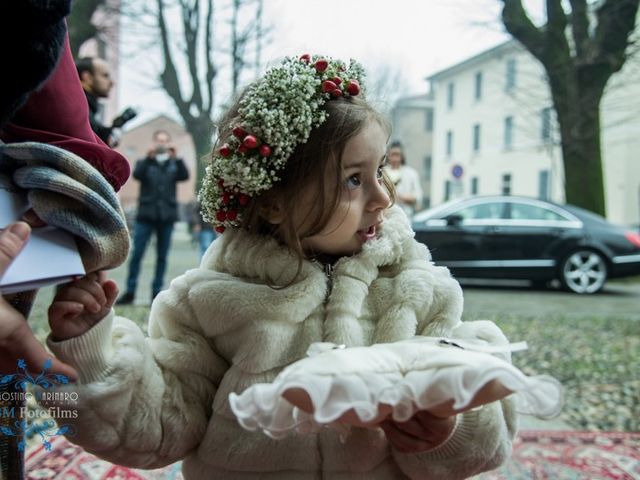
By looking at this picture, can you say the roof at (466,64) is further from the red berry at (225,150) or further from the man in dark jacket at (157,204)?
the red berry at (225,150)

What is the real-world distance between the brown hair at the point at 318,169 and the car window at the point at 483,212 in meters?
8.51

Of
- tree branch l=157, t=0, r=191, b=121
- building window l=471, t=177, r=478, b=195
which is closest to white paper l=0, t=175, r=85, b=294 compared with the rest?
tree branch l=157, t=0, r=191, b=121

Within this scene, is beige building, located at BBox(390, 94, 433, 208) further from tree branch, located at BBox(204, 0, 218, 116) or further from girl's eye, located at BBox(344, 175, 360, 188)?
girl's eye, located at BBox(344, 175, 360, 188)

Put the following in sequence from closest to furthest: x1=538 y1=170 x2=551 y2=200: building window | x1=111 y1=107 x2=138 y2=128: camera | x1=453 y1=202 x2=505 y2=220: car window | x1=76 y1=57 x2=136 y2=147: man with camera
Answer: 1. x1=76 y1=57 x2=136 y2=147: man with camera
2. x1=111 y1=107 x2=138 y2=128: camera
3. x1=453 y1=202 x2=505 y2=220: car window
4. x1=538 y1=170 x2=551 y2=200: building window

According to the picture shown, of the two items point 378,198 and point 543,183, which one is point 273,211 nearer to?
point 378,198

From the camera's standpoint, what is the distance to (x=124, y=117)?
5.24 m

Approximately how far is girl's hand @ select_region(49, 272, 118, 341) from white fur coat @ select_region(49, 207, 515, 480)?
8 centimetres

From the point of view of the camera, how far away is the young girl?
1355 mm

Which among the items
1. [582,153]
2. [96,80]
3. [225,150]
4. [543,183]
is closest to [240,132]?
[225,150]

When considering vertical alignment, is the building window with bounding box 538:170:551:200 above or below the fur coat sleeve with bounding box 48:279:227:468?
above

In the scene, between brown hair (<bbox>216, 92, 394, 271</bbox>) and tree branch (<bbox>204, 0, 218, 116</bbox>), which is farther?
tree branch (<bbox>204, 0, 218, 116</bbox>)

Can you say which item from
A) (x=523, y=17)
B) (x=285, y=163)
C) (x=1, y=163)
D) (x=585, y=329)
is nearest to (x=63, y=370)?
(x=1, y=163)

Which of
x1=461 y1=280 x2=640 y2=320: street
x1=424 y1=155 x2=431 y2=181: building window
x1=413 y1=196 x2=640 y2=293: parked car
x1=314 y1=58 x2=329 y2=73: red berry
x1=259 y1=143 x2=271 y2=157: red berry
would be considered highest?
x1=424 y1=155 x2=431 y2=181: building window

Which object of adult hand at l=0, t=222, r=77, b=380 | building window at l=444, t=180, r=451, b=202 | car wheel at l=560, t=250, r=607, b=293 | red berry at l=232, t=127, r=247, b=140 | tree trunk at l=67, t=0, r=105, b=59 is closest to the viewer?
adult hand at l=0, t=222, r=77, b=380
